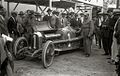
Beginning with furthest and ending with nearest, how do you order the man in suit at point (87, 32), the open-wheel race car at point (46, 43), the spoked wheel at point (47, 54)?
the man in suit at point (87, 32), the open-wheel race car at point (46, 43), the spoked wheel at point (47, 54)

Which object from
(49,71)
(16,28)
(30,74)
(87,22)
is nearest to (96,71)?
(49,71)

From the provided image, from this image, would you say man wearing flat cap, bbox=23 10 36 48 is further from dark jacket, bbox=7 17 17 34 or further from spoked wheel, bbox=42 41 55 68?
spoked wheel, bbox=42 41 55 68

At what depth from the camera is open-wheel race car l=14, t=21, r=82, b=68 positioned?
614 centimetres

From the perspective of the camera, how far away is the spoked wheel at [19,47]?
6672 millimetres

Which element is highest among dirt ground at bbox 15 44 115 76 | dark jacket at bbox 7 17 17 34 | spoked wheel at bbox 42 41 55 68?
dark jacket at bbox 7 17 17 34

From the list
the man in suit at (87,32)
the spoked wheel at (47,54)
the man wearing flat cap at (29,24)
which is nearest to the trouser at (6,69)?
the spoked wheel at (47,54)

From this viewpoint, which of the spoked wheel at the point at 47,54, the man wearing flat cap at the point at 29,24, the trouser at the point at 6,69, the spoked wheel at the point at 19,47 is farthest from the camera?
the man wearing flat cap at the point at 29,24

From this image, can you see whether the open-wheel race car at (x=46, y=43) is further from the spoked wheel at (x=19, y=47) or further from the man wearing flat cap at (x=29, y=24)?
the man wearing flat cap at (x=29, y=24)

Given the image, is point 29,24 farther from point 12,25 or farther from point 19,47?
point 12,25

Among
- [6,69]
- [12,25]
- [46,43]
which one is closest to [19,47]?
[46,43]

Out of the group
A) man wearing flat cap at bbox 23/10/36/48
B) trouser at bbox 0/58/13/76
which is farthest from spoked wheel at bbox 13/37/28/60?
trouser at bbox 0/58/13/76

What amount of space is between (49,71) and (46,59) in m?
0.55

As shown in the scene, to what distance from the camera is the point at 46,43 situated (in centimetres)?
602

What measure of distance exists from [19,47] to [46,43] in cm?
144
